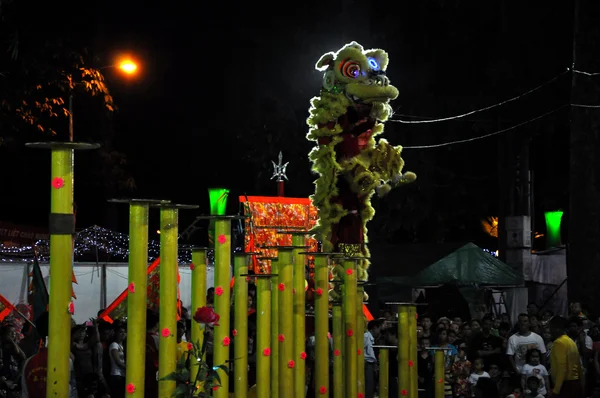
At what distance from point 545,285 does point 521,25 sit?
6.63m

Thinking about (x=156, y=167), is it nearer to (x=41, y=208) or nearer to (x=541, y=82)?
(x=41, y=208)

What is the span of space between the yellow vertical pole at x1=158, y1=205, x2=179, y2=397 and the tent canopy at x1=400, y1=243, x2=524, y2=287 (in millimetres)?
11923

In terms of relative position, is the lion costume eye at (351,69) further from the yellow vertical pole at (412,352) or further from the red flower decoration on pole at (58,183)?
the red flower decoration on pole at (58,183)

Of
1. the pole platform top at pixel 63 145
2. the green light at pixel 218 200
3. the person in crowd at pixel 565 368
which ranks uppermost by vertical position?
the green light at pixel 218 200

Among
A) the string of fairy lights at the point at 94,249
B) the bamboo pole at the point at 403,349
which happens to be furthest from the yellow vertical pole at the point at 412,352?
the string of fairy lights at the point at 94,249

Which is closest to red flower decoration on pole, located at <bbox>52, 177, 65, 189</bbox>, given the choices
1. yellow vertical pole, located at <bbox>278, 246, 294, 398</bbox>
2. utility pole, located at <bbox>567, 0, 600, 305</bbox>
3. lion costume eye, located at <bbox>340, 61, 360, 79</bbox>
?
yellow vertical pole, located at <bbox>278, 246, 294, 398</bbox>

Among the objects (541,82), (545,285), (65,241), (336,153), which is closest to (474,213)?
(541,82)

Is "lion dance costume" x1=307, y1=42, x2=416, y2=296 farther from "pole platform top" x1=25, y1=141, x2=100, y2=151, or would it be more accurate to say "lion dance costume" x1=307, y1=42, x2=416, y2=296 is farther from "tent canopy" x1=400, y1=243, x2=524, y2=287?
"pole platform top" x1=25, y1=141, x2=100, y2=151

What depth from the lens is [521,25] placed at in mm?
25781

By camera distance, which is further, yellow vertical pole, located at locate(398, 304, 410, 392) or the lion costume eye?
the lion costume eye

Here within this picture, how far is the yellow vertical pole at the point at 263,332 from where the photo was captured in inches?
308

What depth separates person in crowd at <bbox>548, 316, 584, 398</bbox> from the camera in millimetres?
11891

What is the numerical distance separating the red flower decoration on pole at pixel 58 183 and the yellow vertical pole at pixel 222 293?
1373 mm

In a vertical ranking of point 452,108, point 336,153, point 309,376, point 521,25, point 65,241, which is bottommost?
point 309,376
